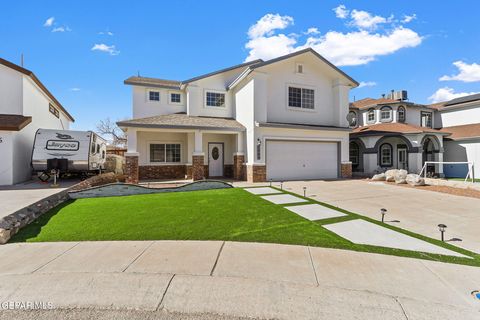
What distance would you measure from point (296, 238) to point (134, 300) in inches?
123

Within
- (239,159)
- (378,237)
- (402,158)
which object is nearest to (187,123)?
(239,159)

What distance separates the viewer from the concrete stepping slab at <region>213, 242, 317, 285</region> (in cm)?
331

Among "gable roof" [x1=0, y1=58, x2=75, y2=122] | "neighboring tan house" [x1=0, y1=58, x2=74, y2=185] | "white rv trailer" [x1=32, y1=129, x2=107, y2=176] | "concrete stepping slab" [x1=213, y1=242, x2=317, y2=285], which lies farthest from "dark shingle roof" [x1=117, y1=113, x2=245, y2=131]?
"concrete stepping slab" [x1=213, y1=242, x2=317, y2=285]

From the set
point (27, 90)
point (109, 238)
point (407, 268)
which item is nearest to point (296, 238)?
point (407, 268)

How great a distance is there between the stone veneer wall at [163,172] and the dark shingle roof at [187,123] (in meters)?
3.49

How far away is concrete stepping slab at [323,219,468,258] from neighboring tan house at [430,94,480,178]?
68.8ft

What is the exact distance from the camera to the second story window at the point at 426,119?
75.6 feet

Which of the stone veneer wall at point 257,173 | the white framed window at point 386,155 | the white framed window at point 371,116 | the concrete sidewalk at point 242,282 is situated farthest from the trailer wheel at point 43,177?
the white framed window at point 371,116

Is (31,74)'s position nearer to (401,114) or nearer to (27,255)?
(27,255)

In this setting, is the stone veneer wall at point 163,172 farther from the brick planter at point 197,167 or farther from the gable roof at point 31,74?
the gable roof at point 31,74

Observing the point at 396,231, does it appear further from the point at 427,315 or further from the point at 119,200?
the point at 119,200

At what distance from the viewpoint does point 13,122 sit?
11641 mm

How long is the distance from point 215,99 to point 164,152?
17.8 feet

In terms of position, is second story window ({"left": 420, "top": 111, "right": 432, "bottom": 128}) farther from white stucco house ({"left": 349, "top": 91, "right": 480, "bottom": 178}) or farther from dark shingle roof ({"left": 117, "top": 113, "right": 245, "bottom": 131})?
dark shingle roof ({"left": 117, "top": 113, "right": 245, "bottom": 131})
